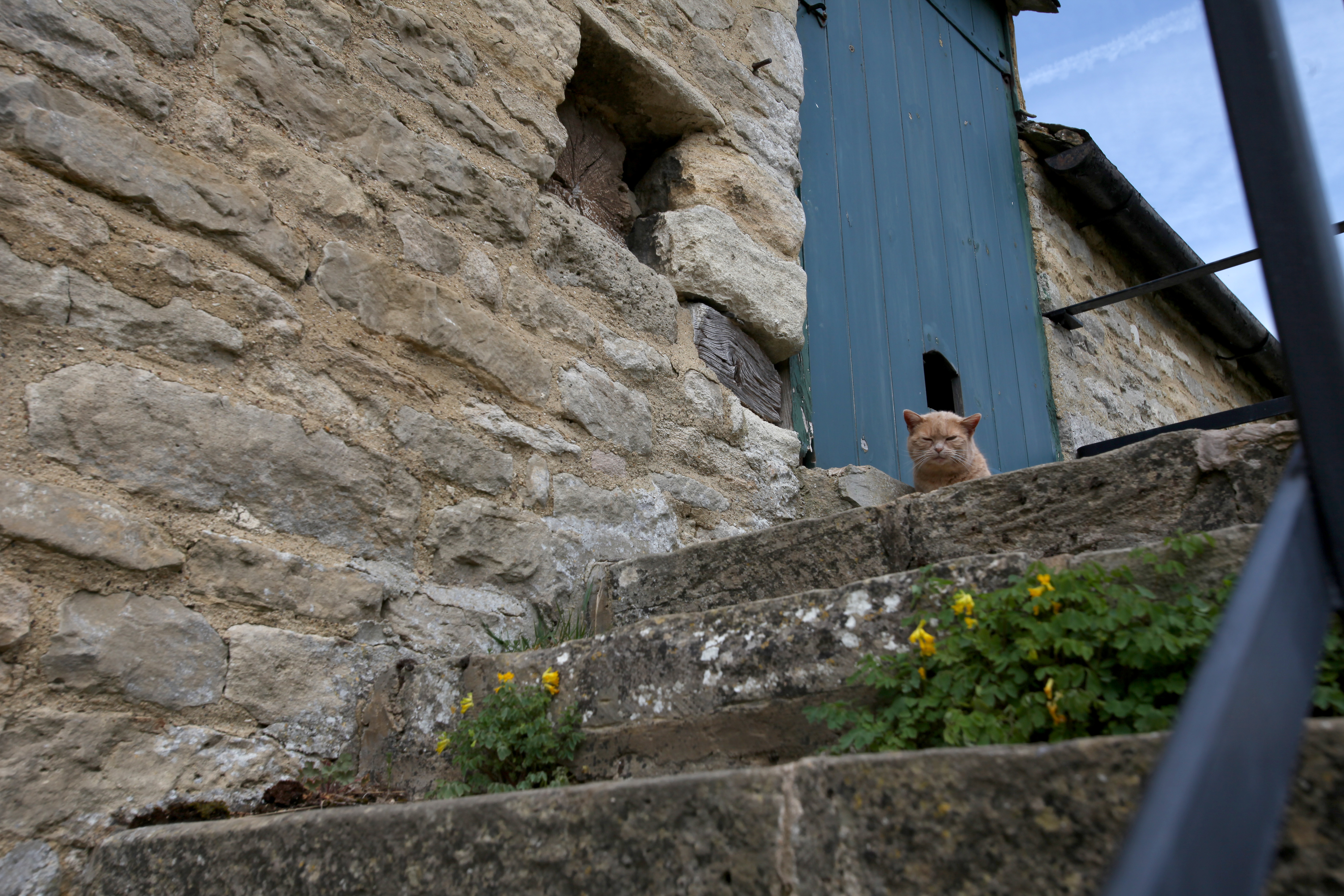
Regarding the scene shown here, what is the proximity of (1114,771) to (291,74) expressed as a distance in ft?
7.33

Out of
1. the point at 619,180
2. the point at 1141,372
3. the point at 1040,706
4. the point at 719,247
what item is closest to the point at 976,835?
the point at 1040,706

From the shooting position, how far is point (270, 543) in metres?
1.82

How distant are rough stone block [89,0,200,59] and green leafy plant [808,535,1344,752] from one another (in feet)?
6.27

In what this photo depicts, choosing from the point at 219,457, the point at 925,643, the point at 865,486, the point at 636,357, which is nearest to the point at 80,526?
the point at 219,457

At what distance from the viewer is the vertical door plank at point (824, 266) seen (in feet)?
11.4

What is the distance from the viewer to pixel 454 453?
2.20 metres

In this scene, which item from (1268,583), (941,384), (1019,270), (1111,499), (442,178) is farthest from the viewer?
(1019,270)

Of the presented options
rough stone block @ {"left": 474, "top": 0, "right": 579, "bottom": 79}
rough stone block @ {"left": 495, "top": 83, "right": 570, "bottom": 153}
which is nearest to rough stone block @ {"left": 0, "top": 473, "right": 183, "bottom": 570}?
rough stone block @ {"left": 495, "top": 83, "right": 570, "bottom": 153}

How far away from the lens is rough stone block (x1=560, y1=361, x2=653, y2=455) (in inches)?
98.9

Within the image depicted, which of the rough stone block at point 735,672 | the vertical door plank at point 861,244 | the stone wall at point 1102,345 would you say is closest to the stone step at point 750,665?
the rough stone block at point 735,672

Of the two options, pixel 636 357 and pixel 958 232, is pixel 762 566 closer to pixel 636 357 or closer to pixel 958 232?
pixel 636 357

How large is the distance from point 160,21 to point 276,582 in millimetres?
1239

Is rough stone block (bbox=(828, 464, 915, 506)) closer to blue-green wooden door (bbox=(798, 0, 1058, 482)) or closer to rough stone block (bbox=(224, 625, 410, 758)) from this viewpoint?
blue-green wooden door (bbox=(798, 0, 1058, 482))

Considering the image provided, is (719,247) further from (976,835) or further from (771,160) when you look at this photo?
(976,835)
